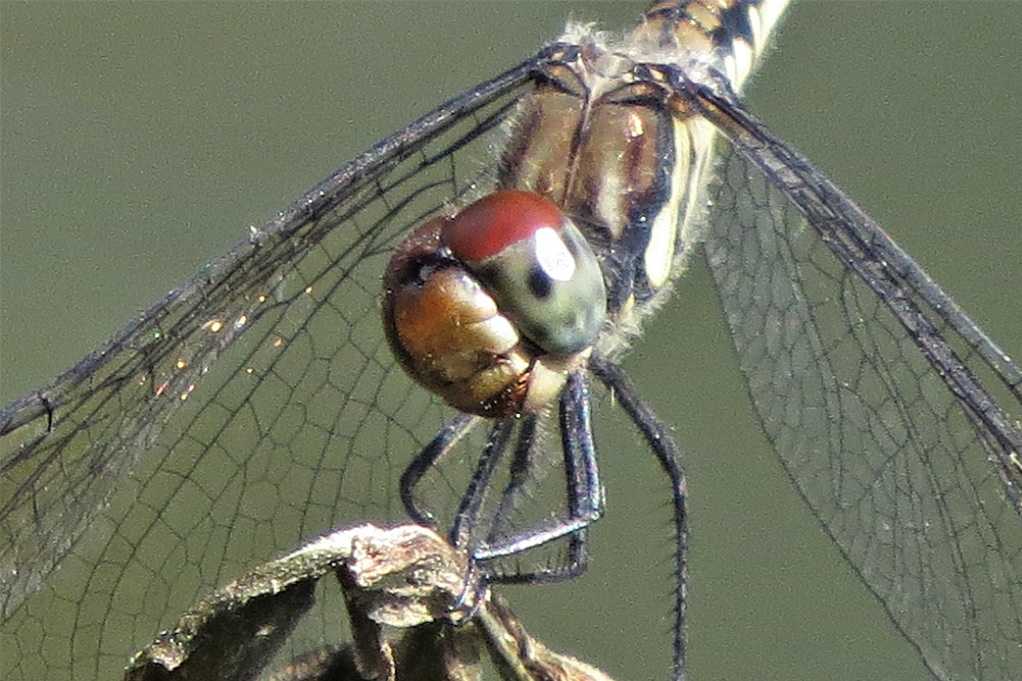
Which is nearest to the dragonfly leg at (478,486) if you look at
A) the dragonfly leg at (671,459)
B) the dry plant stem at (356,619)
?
the dragonfly leg at (671,459)

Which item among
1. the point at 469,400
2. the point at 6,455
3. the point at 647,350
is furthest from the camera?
the point at 647,350

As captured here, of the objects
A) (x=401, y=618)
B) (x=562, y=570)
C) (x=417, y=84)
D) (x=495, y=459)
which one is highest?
(x=417, y=84)

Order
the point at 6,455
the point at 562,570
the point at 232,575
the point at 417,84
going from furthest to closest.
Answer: the point at 417,84 → the point at 232,575 → the point at 562,570 → the point at 6,455

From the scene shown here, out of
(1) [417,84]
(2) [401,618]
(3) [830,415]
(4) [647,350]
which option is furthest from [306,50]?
(2) [401,618]

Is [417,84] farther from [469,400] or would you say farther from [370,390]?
[469,400]

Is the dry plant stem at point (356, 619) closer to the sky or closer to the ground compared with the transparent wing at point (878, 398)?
closer to the ground

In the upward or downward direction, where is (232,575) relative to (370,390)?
downward

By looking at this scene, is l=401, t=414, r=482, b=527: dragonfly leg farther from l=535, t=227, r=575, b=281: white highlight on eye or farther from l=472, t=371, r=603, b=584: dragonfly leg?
l=535, t=227, r=575, b=281: white highlight on eye

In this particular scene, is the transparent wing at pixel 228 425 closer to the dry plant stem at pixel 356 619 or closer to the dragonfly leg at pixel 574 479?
the dragonfly leg at pixel 574 479
